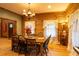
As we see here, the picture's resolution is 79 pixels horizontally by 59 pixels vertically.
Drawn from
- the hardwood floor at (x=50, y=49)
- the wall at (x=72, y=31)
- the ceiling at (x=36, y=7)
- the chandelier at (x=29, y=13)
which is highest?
the ceiling at (x=36, y=7)

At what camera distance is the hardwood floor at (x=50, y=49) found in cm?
315

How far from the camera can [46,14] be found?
3244mm

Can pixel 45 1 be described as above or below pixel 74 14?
above

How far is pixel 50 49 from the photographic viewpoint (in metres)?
3.22

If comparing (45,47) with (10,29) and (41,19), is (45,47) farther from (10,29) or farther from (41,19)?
(10,29)

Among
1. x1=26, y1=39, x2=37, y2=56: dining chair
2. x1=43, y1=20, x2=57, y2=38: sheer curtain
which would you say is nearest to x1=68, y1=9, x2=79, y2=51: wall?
x1=43, y1=20, x2=57, y2=38: sheer curtain

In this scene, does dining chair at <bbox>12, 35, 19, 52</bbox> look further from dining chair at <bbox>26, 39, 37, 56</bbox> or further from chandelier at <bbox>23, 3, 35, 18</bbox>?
chandelier at <bbox>23, 3, 35, 18</bbox>

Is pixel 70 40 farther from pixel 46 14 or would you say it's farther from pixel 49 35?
pixel 46 14

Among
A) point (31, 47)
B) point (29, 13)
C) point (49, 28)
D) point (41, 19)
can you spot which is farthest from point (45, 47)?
point (29, 13)

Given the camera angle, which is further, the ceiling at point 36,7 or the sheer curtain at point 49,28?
the sheer curtain at point 49,28

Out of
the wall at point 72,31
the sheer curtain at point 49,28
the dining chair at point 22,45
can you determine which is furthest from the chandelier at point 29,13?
the wall at point 72,31

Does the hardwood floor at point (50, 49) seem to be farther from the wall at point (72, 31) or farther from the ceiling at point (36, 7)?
the ceiling at point (36, 7)

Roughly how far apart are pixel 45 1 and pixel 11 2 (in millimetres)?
580

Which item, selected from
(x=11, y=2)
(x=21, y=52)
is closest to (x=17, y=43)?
(x=21, y=52)
